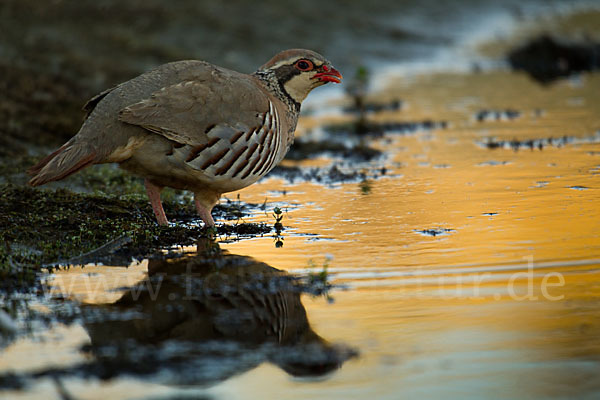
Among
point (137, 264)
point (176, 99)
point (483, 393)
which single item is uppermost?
point (176, 99)

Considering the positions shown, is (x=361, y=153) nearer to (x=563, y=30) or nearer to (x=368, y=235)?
(x=368, y=235)

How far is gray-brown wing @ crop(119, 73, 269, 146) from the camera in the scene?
691 cm

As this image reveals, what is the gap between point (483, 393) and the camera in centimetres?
421

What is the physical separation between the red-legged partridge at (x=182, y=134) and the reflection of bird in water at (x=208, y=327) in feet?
3.40

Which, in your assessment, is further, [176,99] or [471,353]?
Answer: [176,99]

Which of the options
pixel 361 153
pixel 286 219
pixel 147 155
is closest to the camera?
pixel 147 155

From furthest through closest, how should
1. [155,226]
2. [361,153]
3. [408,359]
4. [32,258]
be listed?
[361,153]
[155,226]
[32,258]
[408,359]

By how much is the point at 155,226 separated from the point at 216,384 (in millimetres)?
3342

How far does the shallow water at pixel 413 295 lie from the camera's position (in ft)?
14.3

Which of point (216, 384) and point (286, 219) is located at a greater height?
point (286, 219)

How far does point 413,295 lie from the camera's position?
5707 millimetres

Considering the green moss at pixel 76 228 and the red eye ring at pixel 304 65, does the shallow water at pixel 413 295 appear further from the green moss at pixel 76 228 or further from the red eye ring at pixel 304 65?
the red eye ring at pixel 304 65

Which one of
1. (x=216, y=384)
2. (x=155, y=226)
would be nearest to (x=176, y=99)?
(x=155, y=226)

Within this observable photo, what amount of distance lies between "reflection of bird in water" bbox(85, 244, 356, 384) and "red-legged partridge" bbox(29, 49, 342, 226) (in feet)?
3.40
